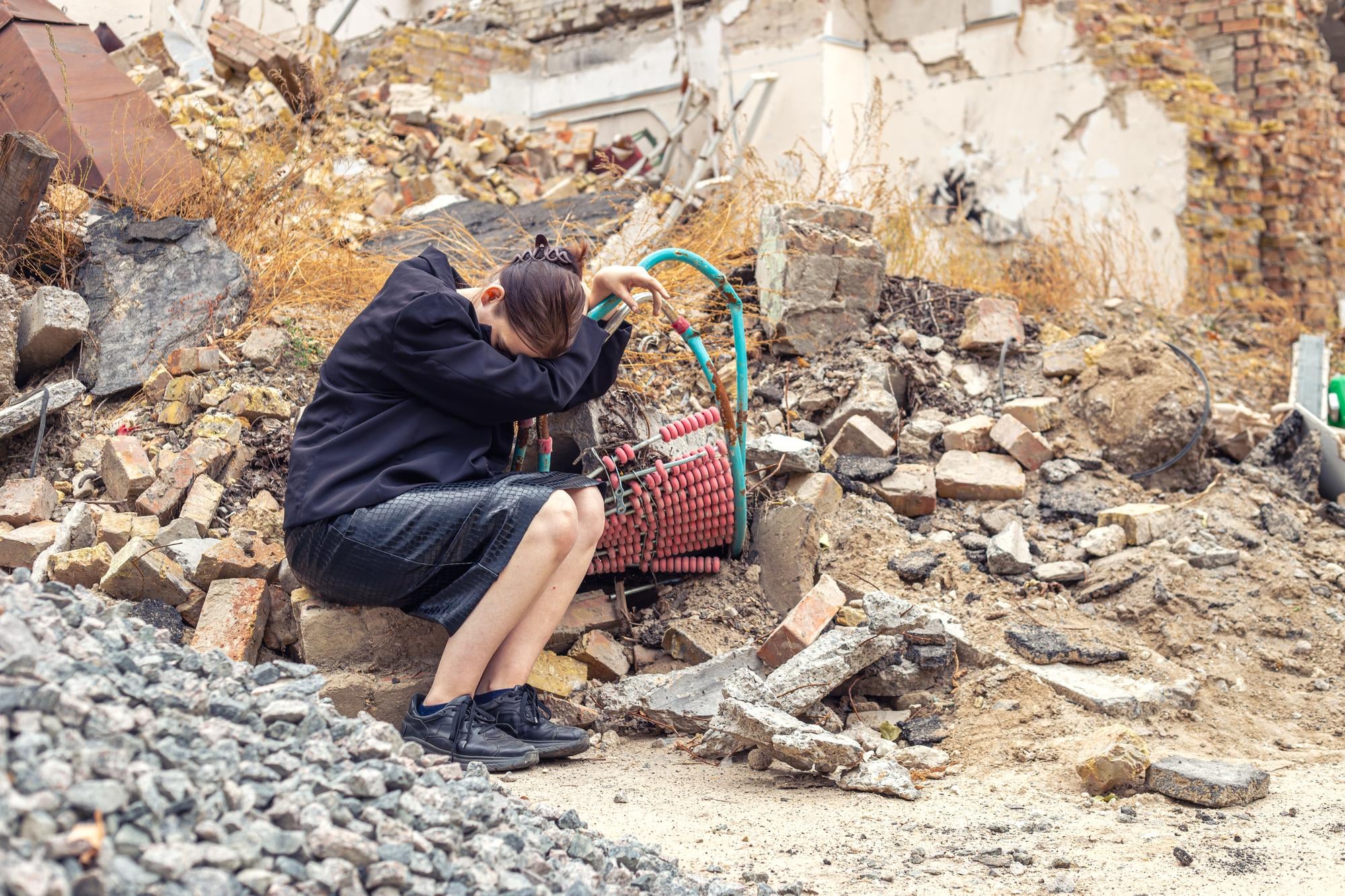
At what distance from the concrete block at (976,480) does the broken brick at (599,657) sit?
168 cm

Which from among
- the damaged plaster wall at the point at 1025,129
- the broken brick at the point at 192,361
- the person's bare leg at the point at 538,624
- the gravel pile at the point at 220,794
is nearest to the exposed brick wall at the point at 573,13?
the damaged plaster wall at the point at 1025,129

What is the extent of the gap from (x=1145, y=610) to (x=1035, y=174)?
6.00m

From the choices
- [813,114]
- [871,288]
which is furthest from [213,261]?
[813,114]

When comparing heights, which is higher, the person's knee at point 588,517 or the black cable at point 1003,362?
the black cable at point 1003,362

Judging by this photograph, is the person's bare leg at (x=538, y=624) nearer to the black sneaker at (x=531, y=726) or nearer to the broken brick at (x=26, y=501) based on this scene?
the black sneaker at (x=531, y=726)

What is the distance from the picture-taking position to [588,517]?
123 inches

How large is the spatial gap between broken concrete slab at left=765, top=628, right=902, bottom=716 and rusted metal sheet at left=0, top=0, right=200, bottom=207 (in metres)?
3.65

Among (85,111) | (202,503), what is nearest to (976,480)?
(202,503)

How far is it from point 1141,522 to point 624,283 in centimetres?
231

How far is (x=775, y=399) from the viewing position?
4.95 meters

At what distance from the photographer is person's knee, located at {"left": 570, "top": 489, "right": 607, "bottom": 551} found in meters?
3.12

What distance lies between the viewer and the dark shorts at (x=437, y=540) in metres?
2.89

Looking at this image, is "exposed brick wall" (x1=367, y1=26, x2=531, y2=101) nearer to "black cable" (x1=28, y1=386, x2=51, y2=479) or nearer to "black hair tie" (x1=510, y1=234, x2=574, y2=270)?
"black cable" (x1=28, y1=386, x2=51, y2=479)

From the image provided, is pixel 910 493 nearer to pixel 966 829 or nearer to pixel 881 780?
pixel 881 780
